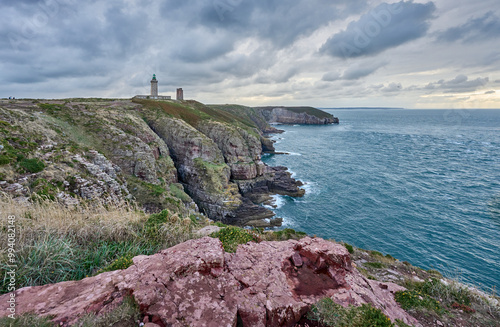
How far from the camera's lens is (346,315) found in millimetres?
4969

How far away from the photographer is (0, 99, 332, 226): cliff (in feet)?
56.2

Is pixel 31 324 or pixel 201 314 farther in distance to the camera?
pixel 201 314

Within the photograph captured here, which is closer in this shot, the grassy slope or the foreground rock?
the foreground rock

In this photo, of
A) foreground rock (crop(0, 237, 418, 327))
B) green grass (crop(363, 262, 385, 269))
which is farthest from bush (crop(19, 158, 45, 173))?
green grass (crop(363, 262, 385, 269))

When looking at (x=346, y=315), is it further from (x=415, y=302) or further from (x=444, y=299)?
(x=444, y=299)

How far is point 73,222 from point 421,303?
11.3 metres

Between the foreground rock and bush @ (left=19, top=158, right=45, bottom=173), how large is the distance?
1650 cm

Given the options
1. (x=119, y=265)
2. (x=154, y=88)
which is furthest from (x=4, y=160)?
(x=154, y=88)

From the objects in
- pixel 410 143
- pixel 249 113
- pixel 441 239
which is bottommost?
pixel 441 239

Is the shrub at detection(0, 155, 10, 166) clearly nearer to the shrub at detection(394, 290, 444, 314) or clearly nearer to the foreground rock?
the foreground rock

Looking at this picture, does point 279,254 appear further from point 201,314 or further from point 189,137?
point 189,137

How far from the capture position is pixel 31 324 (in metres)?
3.38

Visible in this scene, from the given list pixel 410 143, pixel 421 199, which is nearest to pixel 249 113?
pixel 410 143

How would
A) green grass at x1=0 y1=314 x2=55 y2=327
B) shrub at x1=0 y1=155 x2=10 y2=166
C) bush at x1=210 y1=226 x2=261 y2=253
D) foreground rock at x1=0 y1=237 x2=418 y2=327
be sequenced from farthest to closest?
shrub at x1=0 y1=155 x2=10 y2=166 < bush at x1=210 y1=226 x2=261 y2=253 < foreground rock at x1=0 y1=237 x2=418 y2=327 < green grass at x1=0 y1=314 x2=55 y2=327
